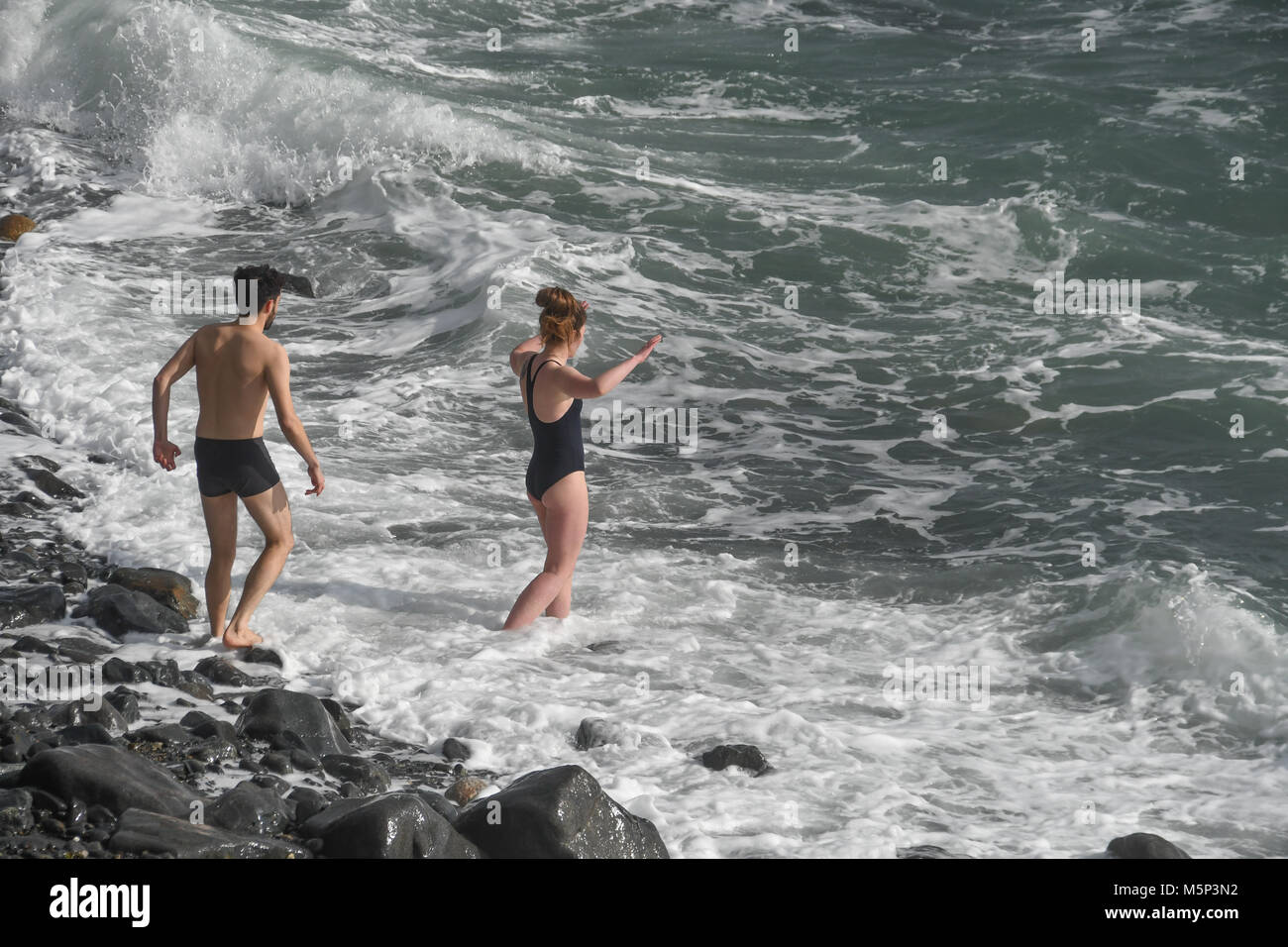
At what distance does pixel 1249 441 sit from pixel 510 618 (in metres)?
6.62

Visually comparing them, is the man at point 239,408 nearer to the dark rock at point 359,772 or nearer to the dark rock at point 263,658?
the dark rock at point 263,658

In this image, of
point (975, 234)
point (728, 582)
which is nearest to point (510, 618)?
point (728, 582)

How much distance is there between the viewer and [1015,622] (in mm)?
7703

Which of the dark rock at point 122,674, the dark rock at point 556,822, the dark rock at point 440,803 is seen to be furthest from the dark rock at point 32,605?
the dark rock at point 556,822

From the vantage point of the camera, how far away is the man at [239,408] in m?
6.31

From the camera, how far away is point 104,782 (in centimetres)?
467

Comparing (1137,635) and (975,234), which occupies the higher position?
(975,234)

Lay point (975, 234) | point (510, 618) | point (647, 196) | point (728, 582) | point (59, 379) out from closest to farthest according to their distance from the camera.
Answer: point (510, 618), point (728, 582), point (59, 379), point (975, 234), point (647, 196)

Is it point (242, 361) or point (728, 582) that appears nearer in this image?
point (242, 361)

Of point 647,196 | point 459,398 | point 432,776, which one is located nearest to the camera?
point 432,776

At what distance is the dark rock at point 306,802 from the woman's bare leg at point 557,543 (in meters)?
2.23

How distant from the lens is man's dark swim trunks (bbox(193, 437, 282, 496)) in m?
6.44
